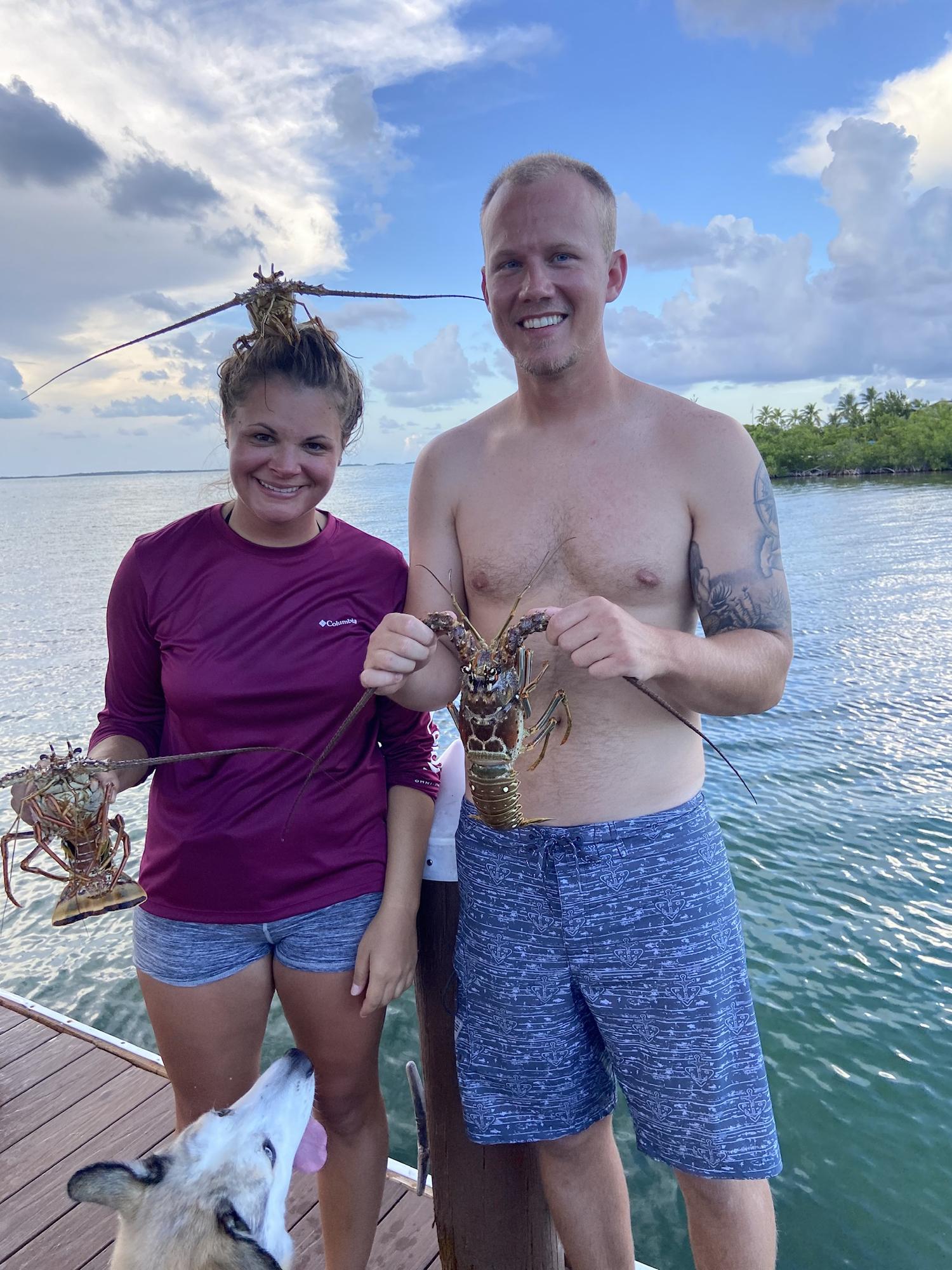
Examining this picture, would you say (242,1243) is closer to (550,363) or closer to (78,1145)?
(78,1145)

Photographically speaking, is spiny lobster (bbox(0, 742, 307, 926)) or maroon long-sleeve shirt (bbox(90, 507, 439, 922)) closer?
maroon long-sleeve shirt (bbox(90, 507, 439, 922))

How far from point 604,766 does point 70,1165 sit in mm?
3484

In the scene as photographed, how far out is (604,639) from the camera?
218cm

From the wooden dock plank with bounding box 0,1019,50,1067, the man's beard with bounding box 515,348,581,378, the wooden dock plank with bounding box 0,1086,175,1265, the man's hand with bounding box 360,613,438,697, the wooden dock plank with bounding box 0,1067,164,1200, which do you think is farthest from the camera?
the wooden dock plank with bounding box 0,1019,50,1067

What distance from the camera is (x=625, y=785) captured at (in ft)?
8.80

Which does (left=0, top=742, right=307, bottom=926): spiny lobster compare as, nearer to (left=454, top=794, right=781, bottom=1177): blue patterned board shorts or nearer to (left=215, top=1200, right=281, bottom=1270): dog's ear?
(left=454, top=794, right=781, bottom=1177): blue patterned board shorts

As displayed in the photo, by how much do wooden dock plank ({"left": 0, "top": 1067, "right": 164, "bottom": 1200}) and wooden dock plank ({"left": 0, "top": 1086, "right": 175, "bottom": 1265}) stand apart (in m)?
0.04

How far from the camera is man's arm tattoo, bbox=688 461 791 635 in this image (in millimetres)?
2523

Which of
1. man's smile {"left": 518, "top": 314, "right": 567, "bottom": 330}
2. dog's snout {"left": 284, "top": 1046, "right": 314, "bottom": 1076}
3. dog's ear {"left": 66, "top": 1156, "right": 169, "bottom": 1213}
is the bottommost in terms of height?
dog's ear {"left": 66, "top": 1156, "right": 169, "bottom": 1213}

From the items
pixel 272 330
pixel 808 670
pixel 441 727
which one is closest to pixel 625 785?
pixel 272 330

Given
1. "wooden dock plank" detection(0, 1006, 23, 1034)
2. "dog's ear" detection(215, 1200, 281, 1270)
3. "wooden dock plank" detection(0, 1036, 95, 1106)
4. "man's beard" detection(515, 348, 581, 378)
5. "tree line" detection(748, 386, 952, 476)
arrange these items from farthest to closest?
"tree line" detection(748, 386, 952, 476) → "wooden dock plank" detection(0, 1006, 23, 1034) → "wooden dock plank" detection(0, 1036, 95, 1106) → "man's beard" detection(515, 348, 581, 378) → "dog's ear" detection(215, 1200, 281, 1270)

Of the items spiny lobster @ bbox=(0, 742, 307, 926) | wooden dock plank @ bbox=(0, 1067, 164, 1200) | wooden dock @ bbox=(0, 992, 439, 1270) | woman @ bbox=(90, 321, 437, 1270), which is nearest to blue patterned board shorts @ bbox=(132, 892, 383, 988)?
woman @ bbox=(90, 321, 437, 1270)

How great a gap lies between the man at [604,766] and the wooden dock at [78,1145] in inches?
41.7

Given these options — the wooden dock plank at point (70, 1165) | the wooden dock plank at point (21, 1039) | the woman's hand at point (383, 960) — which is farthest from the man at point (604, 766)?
the wooden dock plank at point (21, 1039)
